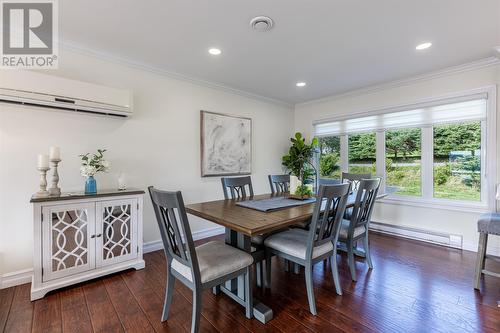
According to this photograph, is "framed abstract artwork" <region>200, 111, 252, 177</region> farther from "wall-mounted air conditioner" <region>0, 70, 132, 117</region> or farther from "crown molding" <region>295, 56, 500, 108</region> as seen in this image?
"crown molding" <region>295, 56, 500, 108</region>

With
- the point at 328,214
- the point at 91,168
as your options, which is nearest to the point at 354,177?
the point at 328,214

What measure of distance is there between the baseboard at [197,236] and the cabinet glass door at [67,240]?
809 mm

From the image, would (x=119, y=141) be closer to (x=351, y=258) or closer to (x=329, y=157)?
(x=351, y=258)

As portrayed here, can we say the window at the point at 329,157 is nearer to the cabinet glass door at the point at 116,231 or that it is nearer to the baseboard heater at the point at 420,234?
the baseboard heater at the point at 420,234

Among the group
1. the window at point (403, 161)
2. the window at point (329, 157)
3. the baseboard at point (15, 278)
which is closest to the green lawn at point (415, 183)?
the window at point (403, 161)

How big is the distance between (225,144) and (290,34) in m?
2.05

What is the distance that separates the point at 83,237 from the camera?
7.49ft

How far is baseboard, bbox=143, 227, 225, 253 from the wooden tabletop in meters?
1.43

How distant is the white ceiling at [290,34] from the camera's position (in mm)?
1948

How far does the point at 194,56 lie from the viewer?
283 cm

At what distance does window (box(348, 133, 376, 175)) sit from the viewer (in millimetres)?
4148

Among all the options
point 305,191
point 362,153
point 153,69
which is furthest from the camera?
point 362,153

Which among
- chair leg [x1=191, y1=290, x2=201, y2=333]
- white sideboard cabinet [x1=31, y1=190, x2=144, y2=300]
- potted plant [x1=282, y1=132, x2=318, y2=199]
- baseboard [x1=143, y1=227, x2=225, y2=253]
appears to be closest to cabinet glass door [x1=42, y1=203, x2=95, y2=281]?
white sideboard cabinet [x1=31, y1=190, x2=144, y2=300]

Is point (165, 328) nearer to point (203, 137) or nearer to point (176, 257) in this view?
point (176, 257)
